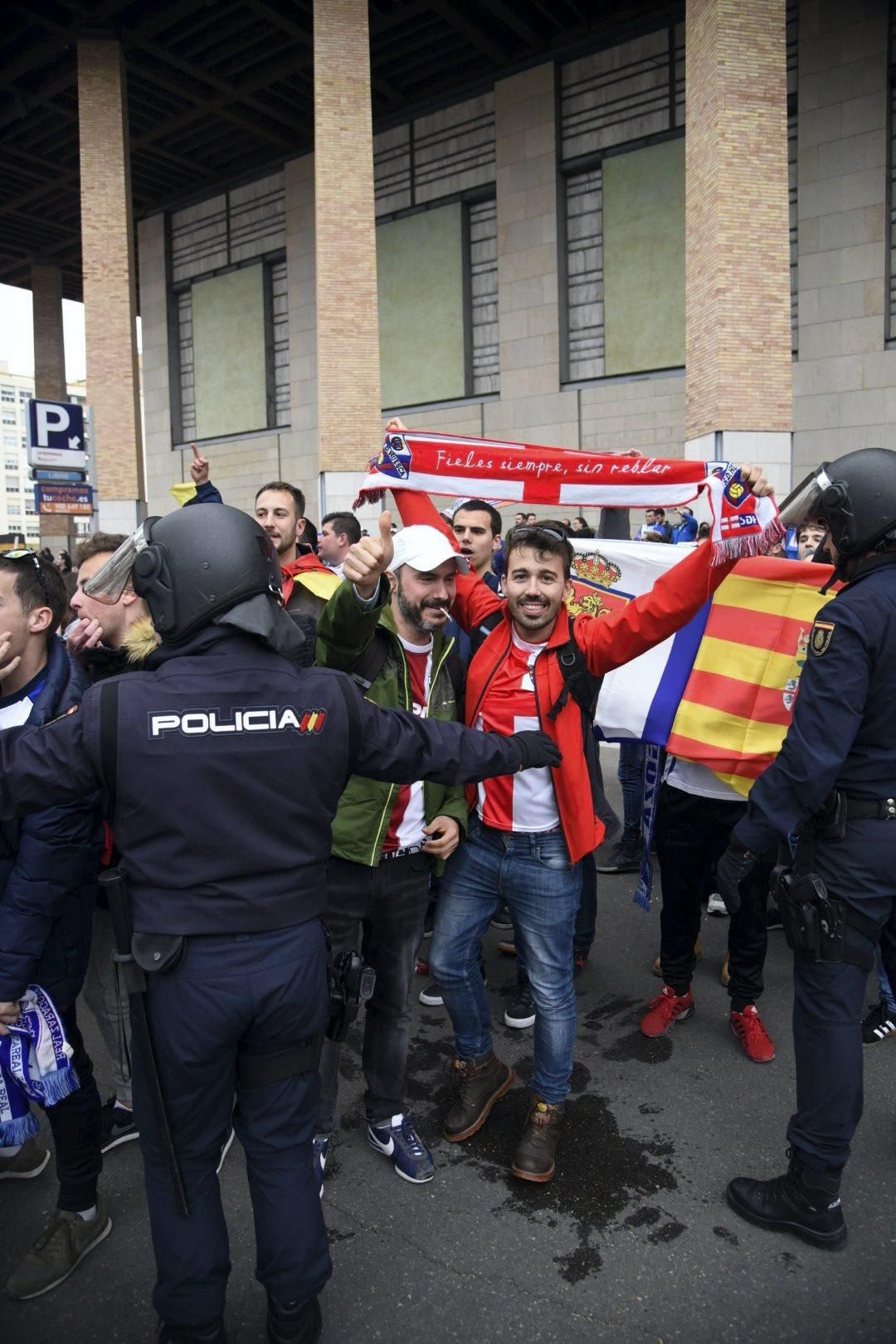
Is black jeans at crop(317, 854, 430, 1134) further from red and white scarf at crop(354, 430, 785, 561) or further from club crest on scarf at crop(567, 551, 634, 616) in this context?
club crest on scarf at crop(567, 551, 634, 616)

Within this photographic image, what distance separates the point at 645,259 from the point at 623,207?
1.13m

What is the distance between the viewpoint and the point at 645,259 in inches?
701

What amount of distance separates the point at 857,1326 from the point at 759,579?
287 cm

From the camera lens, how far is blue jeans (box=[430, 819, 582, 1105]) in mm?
3027

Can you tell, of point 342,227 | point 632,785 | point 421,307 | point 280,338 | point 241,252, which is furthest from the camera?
point 241,252

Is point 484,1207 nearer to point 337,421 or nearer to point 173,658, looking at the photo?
point 173,658

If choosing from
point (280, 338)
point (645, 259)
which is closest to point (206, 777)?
point (645, 259)

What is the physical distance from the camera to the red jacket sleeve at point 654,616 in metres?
2.93

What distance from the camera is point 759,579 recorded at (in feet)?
13.7

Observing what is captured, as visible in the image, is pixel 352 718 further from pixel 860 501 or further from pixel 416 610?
pixel 860 501

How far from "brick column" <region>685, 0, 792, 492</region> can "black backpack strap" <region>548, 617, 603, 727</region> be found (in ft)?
35.5

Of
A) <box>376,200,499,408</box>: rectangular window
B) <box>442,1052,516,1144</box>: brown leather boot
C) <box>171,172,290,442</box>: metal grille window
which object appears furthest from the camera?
<box>171,172,290,442</box>: metal grille window

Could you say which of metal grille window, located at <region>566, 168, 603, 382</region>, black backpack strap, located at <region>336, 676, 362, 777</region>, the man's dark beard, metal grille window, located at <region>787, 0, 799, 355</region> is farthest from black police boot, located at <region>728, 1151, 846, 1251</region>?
metal grille window, located at <region>566, 168, 603, 382</region>

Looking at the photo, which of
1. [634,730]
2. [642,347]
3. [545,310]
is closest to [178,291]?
[545,310]
